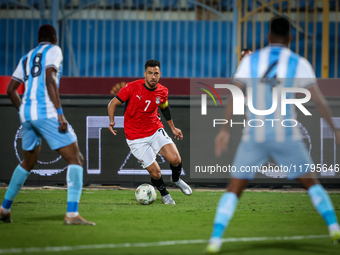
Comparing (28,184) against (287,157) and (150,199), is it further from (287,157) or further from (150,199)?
(287,157)

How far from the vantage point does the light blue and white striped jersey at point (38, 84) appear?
→ 17.4 ft

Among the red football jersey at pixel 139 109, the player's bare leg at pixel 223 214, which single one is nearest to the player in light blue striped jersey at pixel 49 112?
the player's bare leg at pixel 223 214

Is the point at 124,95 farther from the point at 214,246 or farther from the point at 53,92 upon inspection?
the point at 214,246

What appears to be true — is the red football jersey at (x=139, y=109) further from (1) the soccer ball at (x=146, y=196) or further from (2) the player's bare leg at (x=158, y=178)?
(1) the soccer ball at (x=146, y=196)

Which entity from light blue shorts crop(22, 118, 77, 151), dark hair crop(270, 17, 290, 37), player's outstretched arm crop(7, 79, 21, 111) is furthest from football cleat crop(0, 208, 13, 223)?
dark hair crop(270, 17, 290, 37)

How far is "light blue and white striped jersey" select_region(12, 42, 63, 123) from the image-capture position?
5297 millimetres

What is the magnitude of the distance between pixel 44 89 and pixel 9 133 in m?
4.83

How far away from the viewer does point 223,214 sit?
13.2 feet

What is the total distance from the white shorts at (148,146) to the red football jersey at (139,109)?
0.06 meters

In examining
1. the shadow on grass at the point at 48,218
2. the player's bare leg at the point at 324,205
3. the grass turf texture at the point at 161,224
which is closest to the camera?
the player's bare leg at the point at 324,205

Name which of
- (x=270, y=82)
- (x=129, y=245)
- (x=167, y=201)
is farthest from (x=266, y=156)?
(x=167, y=201)

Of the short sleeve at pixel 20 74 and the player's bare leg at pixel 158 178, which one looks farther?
the player's bare leg at pixel 158 178

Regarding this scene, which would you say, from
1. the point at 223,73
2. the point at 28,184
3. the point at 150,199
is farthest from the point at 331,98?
the point at 28,184

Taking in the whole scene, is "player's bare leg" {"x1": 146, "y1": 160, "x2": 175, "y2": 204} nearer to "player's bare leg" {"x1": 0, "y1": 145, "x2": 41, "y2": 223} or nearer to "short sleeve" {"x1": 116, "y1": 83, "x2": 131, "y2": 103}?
"short sleeve" {"x1": 116, "y1": 83, "x2": 131, "y2": 103}
